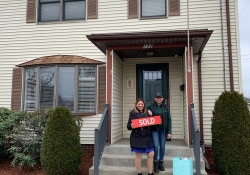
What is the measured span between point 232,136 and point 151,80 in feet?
10.2

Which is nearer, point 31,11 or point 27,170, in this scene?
point 27,170

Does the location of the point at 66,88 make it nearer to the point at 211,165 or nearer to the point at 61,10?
A: the point at 61,10

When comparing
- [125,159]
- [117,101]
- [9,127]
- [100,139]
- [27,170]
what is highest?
[117,101]

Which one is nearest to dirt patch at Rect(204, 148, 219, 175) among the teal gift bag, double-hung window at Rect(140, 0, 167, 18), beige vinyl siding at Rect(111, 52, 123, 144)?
the teal gift bag

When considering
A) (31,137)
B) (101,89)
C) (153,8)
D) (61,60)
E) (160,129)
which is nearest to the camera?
(160,129)

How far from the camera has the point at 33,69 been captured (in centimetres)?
811

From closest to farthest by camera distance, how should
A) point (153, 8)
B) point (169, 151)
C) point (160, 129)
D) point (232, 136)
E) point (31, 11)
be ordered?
point (160, 129)
point (232, 136)
point (169, 151)
point (153, 8)
point (31, 11)

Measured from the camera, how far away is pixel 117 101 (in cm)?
692

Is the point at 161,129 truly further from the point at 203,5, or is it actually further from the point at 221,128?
the point at 203,5

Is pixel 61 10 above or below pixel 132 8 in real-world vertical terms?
above

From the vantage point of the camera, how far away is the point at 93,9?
8.13 m

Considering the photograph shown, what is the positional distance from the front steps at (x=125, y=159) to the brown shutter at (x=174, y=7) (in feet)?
13.0

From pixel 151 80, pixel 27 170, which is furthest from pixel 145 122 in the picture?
pixel 27 170

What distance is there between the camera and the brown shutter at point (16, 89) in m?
8.16
